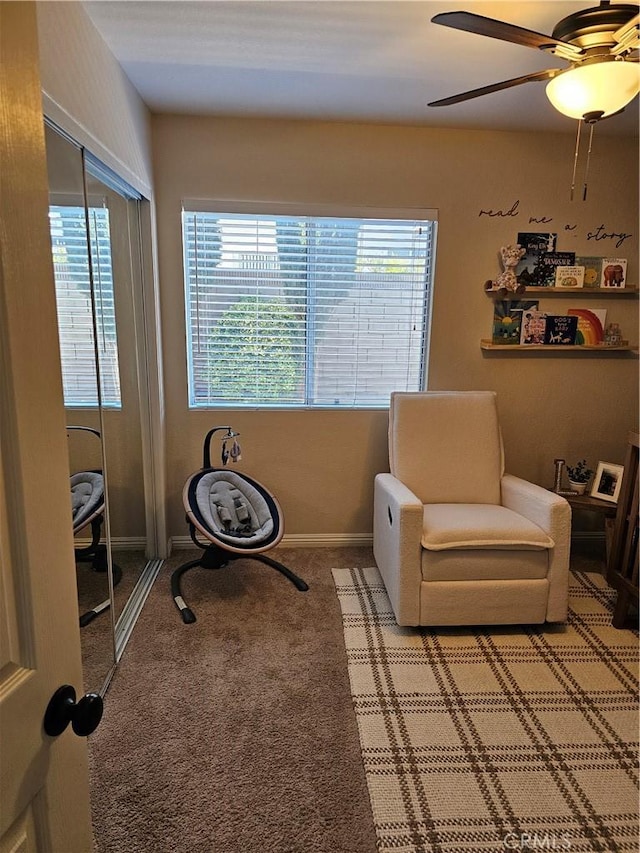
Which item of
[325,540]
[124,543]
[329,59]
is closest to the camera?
[329,59]

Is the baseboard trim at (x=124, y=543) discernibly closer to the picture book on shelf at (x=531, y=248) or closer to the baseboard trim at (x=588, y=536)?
the picture book on shelf at (x=531, y=248)

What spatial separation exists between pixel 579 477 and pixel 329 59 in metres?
2.57

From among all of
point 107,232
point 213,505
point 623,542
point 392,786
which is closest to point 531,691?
point 392,786

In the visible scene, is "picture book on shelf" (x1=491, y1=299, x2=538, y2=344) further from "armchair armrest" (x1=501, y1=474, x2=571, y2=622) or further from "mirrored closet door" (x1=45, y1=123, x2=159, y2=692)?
"mirrored closet door" (x1=45, y1=123, x2=159, y2=692)

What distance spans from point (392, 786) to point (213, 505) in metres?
1.52

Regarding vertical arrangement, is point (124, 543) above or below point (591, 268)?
below

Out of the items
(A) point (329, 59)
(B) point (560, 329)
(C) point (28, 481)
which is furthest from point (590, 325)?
(C) point (28, 481)

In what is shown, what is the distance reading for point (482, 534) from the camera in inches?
90.3

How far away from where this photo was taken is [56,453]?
71 cm

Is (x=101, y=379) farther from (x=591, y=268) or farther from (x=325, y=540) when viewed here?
(x=591, y=268)

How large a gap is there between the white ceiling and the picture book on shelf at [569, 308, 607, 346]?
997mm

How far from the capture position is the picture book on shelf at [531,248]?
10.1 feet

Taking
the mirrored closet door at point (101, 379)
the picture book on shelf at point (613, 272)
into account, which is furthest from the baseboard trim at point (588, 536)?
the mirrored closet door at point (101, 379)

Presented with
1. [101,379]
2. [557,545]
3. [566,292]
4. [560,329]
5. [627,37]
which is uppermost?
[627,37]
